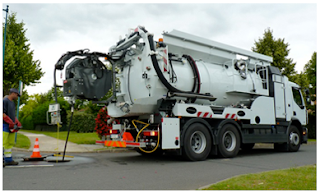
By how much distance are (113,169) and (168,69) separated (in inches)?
Answer: 115

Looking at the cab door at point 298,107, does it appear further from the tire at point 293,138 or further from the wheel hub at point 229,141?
the wheel hub at point 229,141

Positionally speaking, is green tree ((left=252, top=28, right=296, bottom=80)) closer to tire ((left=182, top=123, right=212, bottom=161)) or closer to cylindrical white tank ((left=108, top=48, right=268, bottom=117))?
cylindrical white tank ((left=108, top=48, right=268, bottom=117))

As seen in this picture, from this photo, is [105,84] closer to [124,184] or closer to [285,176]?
[124,184]

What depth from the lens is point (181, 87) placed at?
27.2 ft

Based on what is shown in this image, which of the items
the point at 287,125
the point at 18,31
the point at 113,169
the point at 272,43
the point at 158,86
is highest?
the point at 18,31

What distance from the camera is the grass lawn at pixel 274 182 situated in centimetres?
435

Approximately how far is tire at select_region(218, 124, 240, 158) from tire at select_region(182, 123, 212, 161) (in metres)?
0.47

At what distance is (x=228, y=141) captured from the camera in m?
9.20

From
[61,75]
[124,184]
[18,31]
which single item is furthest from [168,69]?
[18,31]

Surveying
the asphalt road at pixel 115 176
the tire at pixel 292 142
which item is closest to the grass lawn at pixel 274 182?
the asphalt road at pixel 115 176

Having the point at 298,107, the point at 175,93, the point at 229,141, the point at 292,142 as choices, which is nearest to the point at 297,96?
the point at 298,107

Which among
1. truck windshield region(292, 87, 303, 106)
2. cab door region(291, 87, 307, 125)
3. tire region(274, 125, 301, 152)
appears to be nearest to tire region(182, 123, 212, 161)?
tire region(274, 125, 301, 152)

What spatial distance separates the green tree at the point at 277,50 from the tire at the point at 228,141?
12.5m

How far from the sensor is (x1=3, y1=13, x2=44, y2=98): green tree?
20141mm
